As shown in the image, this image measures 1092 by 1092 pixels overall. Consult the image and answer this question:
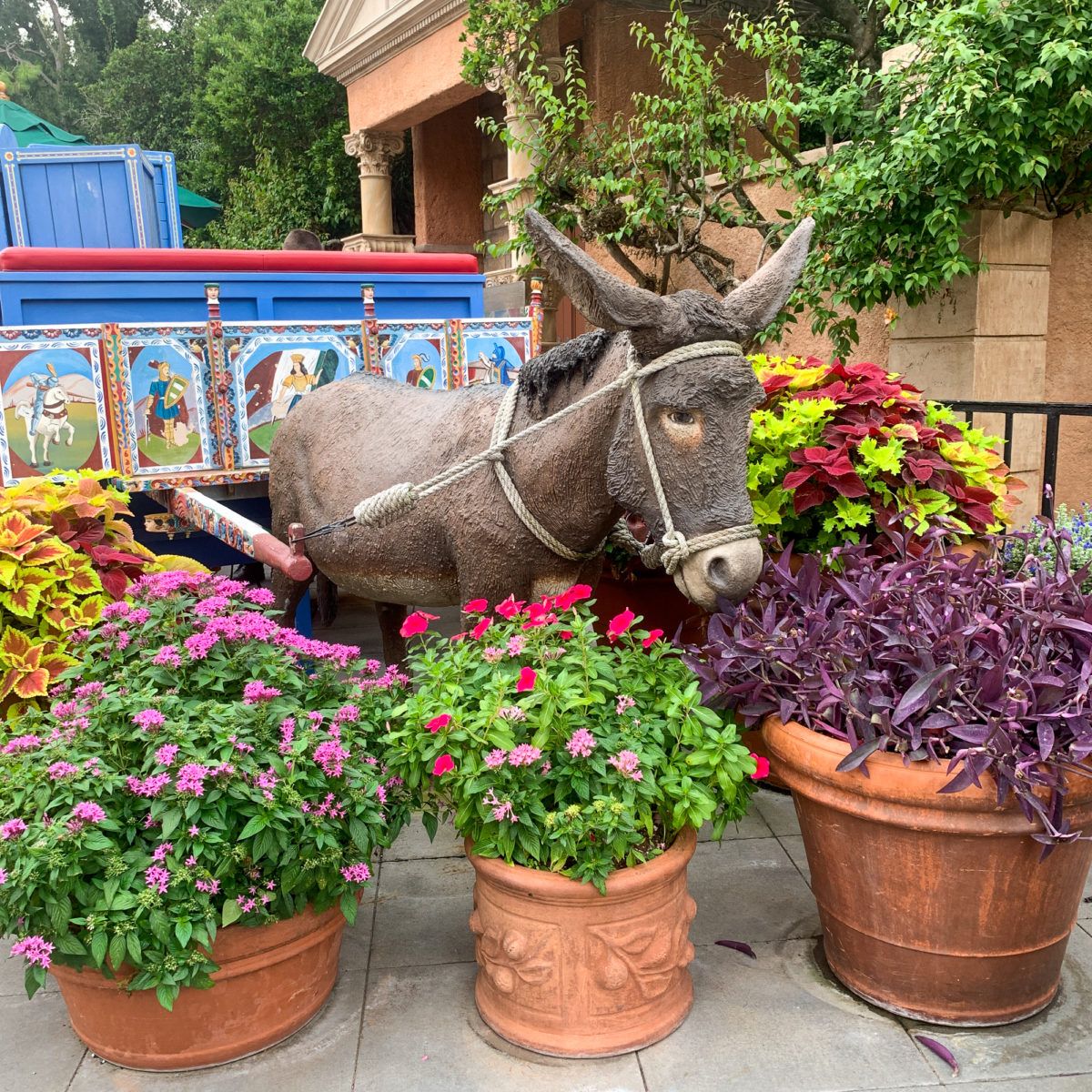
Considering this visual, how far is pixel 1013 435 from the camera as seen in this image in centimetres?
553

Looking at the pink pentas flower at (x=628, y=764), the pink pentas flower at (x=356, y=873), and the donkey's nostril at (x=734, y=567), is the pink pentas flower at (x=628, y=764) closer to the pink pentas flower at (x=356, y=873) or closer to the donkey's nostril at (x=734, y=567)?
the donkey's nostril at (x=734, y=567)

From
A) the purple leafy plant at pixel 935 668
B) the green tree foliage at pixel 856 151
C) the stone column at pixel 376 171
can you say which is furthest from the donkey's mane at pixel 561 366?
the stone column at pixel 376 171

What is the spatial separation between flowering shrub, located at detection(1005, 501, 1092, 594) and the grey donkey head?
0.97m

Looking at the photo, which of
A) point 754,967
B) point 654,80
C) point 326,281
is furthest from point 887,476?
point 654,80

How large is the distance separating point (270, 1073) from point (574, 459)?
1.62 m

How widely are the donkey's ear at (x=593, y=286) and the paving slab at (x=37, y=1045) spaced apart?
7.06 ft

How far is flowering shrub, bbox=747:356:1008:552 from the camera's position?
10.2ft

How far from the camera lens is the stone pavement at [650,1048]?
212 centimetres

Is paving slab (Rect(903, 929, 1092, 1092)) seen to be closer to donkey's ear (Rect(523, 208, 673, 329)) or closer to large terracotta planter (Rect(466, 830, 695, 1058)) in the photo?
large terracotta planter (Rect(466, 830, 695, 1058))

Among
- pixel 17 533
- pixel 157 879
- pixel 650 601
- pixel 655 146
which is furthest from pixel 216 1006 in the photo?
pixel 655 146

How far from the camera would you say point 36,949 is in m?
1.90

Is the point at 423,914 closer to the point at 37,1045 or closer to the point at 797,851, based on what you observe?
the point at 37,1045

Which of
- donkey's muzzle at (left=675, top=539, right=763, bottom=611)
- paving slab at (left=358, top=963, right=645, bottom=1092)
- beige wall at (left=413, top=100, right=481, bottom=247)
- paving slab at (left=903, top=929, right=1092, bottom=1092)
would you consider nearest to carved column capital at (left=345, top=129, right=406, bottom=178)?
beige wall at (left=413, top=100, right=481, bottom=247)

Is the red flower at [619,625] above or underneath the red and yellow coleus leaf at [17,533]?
underneath
